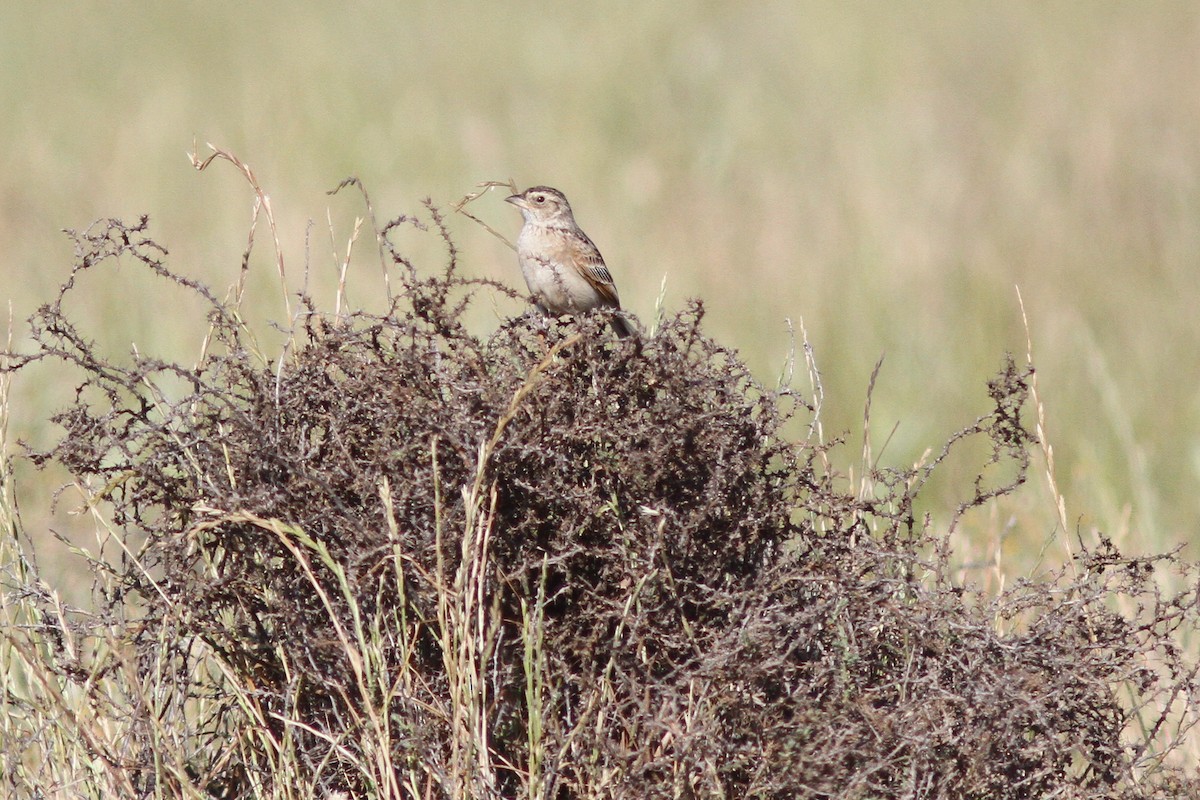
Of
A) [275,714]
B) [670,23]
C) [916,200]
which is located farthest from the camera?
[670,23]

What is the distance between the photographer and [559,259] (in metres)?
5.87

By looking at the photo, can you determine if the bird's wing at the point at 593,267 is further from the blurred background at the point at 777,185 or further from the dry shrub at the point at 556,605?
the dry shrub at the point at 556,605

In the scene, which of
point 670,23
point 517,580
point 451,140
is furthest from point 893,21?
point 517,580

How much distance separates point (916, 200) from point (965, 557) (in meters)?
6.07

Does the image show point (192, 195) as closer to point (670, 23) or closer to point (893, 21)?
point (670, 23)

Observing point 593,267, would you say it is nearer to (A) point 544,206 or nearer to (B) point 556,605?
(A) point 544,206

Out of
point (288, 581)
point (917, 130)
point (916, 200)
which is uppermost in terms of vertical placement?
point (917, 130)

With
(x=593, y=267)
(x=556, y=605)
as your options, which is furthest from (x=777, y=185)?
(x=556, y=605)

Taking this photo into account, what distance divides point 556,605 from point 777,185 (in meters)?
8.52

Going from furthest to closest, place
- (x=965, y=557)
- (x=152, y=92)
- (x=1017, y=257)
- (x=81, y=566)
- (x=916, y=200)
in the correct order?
(x=152, y=92) < (x=916, y=200) < (x=1017, y=257) < (x=81, y=566) < (x=965, y=557)

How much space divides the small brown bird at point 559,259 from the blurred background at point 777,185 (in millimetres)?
709

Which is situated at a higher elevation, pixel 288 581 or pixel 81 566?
pixel 81 566

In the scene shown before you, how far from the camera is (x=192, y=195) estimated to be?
11.3 m

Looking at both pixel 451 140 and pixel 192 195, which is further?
pixel 451 140
